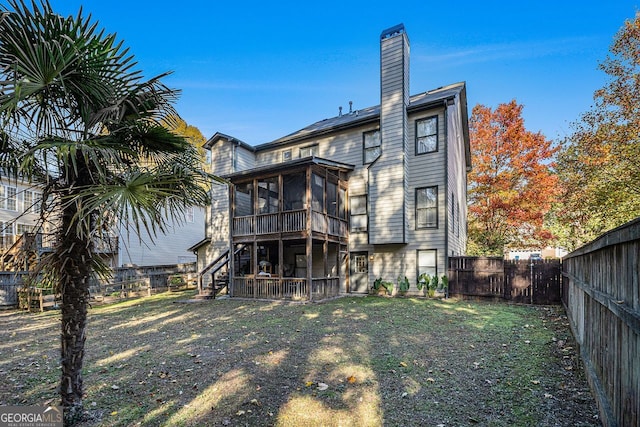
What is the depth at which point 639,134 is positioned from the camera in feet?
38.7

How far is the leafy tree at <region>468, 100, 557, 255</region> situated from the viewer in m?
20.5

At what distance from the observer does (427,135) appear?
45.3ft

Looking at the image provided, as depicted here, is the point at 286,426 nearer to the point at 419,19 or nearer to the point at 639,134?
the point at 639,134

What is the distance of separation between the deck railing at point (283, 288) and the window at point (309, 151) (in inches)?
255

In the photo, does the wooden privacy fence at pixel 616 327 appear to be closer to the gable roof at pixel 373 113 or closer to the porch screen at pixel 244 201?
the gable roof at pixel 373 113

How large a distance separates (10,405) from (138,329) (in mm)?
4523

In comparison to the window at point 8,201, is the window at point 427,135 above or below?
above

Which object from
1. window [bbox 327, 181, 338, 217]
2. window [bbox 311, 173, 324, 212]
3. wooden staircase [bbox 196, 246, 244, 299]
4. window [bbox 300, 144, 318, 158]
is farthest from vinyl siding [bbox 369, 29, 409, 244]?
wooden staircase [bbox 196, 246, 244, 299]

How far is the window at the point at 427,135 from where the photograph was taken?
13.6 m

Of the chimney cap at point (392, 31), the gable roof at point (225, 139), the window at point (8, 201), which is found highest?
the chimney cap at point (392, 31)

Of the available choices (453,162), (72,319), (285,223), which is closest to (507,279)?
(453,162)

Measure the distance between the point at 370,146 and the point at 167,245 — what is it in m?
17.9

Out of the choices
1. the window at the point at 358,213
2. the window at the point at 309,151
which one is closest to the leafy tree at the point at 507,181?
the window at the point at 358,213

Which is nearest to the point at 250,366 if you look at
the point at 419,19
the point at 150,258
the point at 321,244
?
the point at 321,244
